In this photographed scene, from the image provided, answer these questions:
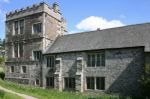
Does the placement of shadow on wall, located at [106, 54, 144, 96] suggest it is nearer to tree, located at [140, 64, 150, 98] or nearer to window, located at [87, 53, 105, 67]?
tree, located at [140, 64, 150, 98]

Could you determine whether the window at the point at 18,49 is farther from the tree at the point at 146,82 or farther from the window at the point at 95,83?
the tree at the point at 146,82

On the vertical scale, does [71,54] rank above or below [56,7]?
below

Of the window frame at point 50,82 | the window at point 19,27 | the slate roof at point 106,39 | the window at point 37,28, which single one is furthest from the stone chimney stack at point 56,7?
the window frame at point 50,82

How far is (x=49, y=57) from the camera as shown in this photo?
3212 cm

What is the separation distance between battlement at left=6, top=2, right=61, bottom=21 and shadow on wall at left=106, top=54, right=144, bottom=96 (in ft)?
51.9

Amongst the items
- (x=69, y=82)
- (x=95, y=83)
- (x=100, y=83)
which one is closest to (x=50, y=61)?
(x=69, y=82)

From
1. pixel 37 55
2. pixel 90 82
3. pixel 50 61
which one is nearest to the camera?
pixel 90 82

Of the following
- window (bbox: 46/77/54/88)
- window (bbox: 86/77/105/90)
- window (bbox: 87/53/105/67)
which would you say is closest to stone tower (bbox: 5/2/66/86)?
window (bbox: 46/77/54/88)

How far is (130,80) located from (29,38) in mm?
17368

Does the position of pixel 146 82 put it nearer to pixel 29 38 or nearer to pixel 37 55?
pixel 37 55

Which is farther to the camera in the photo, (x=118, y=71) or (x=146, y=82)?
(x=118, y=71)

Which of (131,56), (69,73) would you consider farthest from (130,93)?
(69,73)

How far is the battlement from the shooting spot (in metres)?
34.3

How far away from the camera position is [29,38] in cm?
3491
